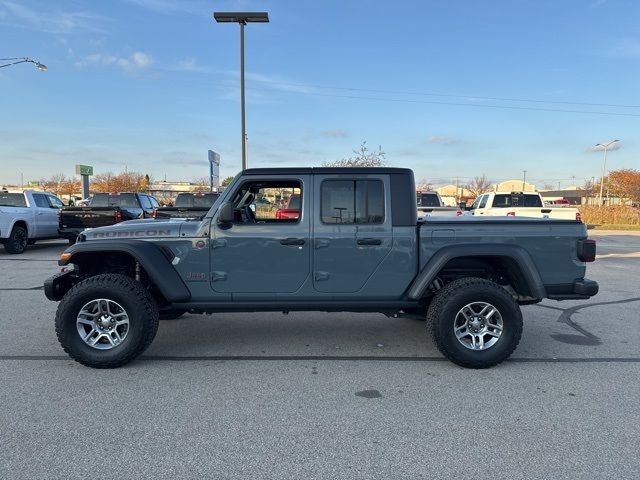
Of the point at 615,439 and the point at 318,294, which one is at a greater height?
the point at 318,294

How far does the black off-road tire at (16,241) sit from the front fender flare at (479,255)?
40.9 ft

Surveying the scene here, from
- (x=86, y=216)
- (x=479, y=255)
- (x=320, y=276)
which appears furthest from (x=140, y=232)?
(x=86, y=216)

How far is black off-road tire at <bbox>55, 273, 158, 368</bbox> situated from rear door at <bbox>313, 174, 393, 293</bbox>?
5.45 ft

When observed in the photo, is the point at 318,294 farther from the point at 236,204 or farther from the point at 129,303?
the point at 129,303

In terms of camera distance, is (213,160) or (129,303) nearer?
(129,303)

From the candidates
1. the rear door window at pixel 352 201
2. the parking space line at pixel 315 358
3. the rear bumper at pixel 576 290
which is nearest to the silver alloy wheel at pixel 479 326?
the parking space line at pixel 315 358

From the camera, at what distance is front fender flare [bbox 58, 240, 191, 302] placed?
425cm

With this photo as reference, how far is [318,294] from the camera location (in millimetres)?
4426

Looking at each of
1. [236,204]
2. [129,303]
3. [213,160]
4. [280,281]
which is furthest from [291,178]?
[213,160]

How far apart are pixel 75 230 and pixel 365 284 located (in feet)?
37.9

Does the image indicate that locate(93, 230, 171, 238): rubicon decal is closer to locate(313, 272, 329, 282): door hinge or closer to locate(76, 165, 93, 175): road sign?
locate(313, 272, 329, 282): door hinge

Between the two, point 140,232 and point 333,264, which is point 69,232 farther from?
point 333,264

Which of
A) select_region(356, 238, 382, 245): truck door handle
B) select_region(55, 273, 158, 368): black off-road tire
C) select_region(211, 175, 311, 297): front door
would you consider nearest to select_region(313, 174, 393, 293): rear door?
select_region(356, 238, 382, 245): truck door handle

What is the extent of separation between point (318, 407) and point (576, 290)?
280cm
